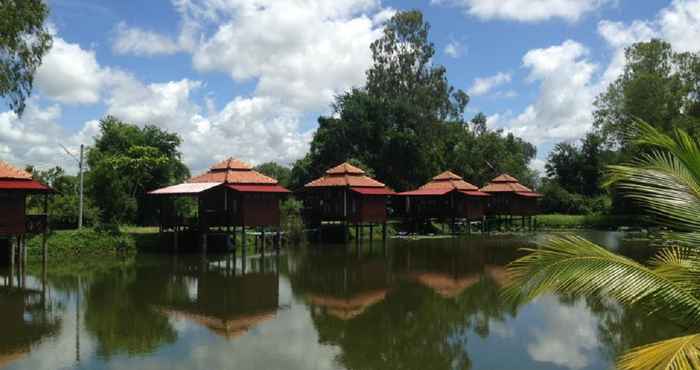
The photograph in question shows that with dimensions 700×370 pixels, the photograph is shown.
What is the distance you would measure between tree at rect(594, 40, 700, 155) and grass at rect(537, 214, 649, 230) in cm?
649

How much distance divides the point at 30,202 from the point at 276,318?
21181 mm

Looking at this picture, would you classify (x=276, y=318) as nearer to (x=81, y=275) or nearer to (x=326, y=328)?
(x=326, y=328)

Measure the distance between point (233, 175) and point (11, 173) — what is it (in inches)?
349

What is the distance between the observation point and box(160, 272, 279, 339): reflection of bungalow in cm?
1316

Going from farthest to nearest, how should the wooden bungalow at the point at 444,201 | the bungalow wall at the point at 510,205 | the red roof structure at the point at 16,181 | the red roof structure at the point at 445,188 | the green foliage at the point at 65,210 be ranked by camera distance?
the bungalow wall at the point at 510,205 → the wooden bungalow at the point at 444,201 → the red roof structure at the point at 445,188 → the green foliage at the point at 65,210 → the red roof structure at the point at 16,181

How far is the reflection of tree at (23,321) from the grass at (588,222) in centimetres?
4077

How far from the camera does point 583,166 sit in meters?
59.6

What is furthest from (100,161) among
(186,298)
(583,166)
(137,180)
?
(583,166)

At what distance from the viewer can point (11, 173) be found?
20.7m

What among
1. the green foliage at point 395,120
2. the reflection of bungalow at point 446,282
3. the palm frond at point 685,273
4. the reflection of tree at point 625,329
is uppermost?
the green foliage at point 395,120

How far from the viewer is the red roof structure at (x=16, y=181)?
20125 millimetres

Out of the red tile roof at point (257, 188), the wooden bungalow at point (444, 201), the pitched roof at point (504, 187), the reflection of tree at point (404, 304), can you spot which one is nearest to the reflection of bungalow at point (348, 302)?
the reflection of tree at point (404, 304)

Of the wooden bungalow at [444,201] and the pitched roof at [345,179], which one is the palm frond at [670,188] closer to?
the pitched roof at [345,179]

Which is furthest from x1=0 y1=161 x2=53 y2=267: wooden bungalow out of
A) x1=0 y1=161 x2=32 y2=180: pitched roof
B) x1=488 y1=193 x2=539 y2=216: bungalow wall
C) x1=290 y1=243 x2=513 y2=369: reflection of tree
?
x1=488 y1=193 x2=539 y2=216: bungalow wall
